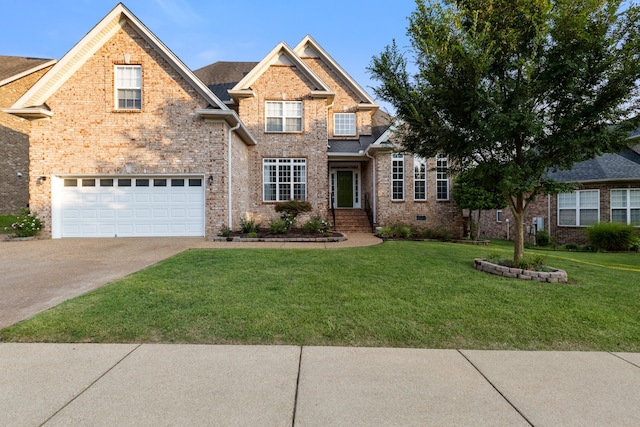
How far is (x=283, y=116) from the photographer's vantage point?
47.5 ft

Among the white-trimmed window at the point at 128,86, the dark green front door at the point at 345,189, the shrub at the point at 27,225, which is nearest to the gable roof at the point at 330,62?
the dark green front door at the point at 345,189

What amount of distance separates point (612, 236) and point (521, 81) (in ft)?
36.7

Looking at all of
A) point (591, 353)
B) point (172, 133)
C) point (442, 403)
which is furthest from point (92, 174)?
point (591, 353)

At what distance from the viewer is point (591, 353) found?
3.26 m

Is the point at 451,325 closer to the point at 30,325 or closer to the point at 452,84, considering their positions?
the point at 452,84

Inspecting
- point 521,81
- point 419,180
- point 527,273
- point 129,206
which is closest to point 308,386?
point 527,273

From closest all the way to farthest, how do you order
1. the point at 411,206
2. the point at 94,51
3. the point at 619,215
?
1. the point at 94,51
2. the point at 619,215
3. the point at 411,206

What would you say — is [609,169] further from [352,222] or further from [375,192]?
[352,222]

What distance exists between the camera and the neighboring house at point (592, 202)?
559 inches

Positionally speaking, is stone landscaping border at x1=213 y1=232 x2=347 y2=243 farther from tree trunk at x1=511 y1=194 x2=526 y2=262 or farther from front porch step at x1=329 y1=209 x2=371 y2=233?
tree trunk at x1=511 y1=194 x2=526 y2=262

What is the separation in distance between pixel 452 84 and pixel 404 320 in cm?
459

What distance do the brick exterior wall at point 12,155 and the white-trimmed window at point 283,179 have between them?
1450 centimetres

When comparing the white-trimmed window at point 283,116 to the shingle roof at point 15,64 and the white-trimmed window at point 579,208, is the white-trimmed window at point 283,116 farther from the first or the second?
the shingle roof at point 15,64

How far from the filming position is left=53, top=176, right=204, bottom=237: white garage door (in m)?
11.4
